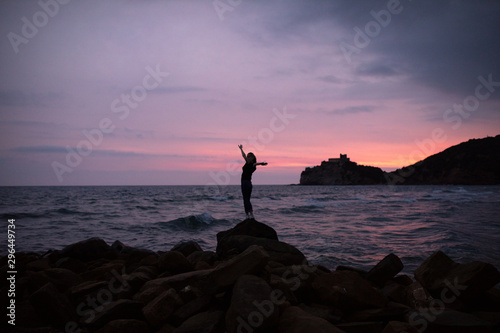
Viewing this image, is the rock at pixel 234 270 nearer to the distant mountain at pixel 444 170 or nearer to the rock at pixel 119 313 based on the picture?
the rock at pixel 119 313

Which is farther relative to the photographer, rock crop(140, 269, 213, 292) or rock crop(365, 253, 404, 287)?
rock crop(365, 253, 404, 287)

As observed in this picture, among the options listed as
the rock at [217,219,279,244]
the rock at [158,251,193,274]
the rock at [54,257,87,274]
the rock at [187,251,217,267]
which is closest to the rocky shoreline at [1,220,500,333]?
the rock at [158,251,193,274]

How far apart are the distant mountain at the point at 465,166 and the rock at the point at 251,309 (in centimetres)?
13447

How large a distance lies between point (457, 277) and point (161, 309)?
14.6 feet

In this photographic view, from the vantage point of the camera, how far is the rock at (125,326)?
13.0 feet

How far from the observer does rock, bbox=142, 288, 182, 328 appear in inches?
163

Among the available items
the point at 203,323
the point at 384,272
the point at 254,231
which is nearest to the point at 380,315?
the point at 384,272

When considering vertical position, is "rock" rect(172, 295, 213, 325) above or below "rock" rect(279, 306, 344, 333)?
below

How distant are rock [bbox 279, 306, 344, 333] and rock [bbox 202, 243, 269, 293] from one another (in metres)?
0.76

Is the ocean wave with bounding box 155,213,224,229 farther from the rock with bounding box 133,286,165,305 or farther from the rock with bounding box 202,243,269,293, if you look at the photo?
the rock with bounding box 202,243,269,293

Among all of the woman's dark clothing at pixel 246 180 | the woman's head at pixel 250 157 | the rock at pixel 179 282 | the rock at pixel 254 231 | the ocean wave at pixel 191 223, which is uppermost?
the woman's head at pixel 250 157

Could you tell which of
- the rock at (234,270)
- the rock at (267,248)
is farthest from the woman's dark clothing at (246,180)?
the rock at (234,270)

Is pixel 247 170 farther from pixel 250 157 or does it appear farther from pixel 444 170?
pixel 444 170

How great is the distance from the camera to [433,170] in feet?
467
